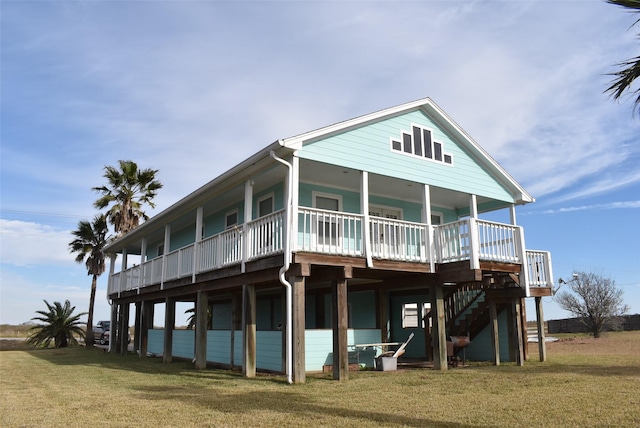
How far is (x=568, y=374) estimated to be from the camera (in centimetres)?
1209

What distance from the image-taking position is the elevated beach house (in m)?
12.1

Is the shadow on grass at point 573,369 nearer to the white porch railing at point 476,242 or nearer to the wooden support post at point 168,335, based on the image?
the white porch railing at point 476,242

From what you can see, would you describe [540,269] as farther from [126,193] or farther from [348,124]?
[126,193]

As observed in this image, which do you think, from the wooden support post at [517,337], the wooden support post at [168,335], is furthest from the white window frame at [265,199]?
the wooden support post at [517,337]

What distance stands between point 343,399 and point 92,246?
2844 cm

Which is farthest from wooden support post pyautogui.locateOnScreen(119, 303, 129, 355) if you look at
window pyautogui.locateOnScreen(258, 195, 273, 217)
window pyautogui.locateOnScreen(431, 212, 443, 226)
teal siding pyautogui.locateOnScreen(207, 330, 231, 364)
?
window pyautogui.locateOnScreen(431, 212, 443, 226)

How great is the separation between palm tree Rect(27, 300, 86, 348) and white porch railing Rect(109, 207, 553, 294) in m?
20.0

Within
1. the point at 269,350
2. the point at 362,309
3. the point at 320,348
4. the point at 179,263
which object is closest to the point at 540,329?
the point at 362,309

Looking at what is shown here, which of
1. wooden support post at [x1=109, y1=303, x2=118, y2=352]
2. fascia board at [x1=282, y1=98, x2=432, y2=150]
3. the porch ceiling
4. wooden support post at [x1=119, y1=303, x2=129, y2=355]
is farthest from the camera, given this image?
wooden support post at [x1=109, y1=303, x2=118, y2=352]

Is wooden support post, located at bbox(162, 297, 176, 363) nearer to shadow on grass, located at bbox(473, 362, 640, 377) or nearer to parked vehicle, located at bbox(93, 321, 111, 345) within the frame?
shadow on grass, located at bbox(473, 362, 640, 377)

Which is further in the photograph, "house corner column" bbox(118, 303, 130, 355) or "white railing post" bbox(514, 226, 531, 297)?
"house corner column" bbox(118, 303, 130, 355)

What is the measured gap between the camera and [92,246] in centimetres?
3319

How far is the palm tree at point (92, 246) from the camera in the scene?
3300 cm

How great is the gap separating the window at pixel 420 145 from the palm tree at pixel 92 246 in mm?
24288
